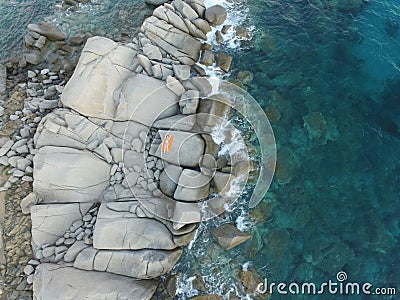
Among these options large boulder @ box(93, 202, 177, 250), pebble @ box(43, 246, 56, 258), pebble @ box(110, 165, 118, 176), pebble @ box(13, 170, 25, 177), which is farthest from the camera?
pebble @ box(13, 170, 25, 177)

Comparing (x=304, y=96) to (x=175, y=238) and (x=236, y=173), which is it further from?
(x=175, y=238)

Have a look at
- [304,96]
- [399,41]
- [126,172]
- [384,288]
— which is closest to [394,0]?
[399,41]

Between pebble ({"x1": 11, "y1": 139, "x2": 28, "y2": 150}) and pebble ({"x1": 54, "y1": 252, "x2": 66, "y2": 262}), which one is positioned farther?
pebble ({"x1": 11, "y1": 139, "x2": 28, "y2": 150})

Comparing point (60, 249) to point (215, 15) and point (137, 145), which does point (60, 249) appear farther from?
point (215, 15)

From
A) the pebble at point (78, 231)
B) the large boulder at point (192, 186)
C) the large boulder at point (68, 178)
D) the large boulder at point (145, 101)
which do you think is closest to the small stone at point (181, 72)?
the large boulder at point (145, 101)

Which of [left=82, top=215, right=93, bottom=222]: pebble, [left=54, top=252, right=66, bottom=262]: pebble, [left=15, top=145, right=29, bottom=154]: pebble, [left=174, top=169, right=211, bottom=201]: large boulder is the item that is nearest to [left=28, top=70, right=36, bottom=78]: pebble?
[left=15, top=145, right=29, bottom=154]: pebble

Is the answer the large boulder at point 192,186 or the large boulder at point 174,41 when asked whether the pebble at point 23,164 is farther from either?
the large boulder at point 174,41

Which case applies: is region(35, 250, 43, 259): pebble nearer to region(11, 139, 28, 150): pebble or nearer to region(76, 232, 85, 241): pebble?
region(76, 232, 85, 241): pebble
